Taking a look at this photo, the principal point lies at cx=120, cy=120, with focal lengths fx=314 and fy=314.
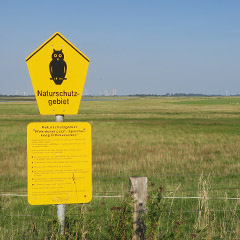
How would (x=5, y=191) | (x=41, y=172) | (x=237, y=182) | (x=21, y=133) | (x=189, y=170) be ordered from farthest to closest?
(x=21, y=133), (x=189, y=170), (x=237, y=182), (x=5, y=191), (x=41, y=172)

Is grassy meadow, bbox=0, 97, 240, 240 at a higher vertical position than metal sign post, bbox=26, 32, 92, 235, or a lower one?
lower

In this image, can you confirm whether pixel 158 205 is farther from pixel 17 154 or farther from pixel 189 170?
pixel 17 154

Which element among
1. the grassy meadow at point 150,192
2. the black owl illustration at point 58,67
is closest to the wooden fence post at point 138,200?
the grassy meadow at point 150,192

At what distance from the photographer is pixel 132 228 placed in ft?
12.9

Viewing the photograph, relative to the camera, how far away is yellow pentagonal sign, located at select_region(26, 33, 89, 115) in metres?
3.85

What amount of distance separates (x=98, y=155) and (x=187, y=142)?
8.03m

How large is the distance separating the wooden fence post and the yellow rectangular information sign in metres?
0.57

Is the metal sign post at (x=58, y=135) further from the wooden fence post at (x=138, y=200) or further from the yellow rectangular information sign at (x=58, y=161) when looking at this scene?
the wooden fence post at (x=138, y=200)

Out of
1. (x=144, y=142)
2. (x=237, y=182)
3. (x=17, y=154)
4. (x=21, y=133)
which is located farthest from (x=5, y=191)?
(x=21, y=133)

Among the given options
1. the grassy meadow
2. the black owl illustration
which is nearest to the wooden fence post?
the grassy meadow

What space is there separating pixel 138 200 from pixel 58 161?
1087 mm

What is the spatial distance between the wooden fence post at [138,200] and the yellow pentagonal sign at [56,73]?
4.03ft

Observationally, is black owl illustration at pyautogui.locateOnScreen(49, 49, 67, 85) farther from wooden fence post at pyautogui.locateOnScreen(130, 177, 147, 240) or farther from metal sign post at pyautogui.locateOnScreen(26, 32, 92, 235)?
wooden fence post at pyautogui.locateOnScreen(130, 177, 147, 240)

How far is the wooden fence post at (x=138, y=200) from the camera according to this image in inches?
151
